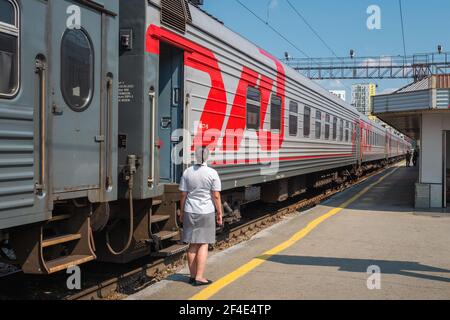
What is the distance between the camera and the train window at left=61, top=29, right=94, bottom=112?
463 centimetres

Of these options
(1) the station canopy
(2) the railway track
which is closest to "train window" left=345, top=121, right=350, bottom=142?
(1) the station canopy

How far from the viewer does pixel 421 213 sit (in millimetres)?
12273

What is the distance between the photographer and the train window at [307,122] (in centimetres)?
1270

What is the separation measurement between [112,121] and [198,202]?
1313 mm

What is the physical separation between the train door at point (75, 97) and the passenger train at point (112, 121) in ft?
0.04

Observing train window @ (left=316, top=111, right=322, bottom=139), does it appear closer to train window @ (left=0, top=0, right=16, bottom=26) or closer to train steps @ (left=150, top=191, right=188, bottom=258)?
train steps @ (left=150, top=191, right=188, bottom=258)

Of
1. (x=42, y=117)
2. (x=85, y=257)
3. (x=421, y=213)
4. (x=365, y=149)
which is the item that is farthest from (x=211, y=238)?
(x=365, y=149)

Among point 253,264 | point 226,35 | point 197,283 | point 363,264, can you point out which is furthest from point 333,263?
point 226,35

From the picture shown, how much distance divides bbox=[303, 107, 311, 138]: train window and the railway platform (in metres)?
2.34

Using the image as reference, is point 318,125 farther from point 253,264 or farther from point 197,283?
point 197,283

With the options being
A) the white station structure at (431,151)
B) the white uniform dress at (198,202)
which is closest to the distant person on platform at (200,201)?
the white uniform dress at (198,202)

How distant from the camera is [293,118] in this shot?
38.3 ft

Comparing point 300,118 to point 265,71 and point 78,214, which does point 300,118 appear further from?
point 78,214

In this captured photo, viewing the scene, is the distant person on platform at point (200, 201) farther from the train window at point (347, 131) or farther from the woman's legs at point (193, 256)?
the train window at point (347, 131)
